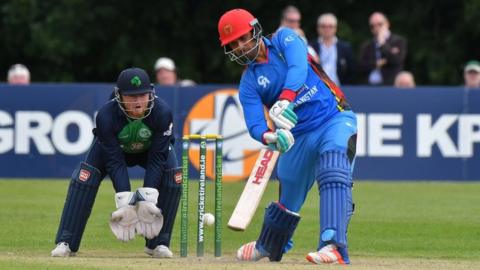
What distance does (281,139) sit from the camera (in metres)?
9.86

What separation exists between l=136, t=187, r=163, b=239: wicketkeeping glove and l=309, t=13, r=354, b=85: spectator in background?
340 inches

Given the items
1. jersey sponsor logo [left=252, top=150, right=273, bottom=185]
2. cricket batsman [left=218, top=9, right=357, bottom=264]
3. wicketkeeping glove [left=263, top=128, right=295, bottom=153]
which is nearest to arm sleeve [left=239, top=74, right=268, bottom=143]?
cricket batsman [left=218, top=9, right=357, bottom=264]

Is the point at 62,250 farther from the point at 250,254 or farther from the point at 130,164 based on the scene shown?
the point at 250,254

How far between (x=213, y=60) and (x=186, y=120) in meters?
8.56

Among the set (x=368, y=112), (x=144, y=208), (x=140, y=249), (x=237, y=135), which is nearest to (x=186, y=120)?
(x=237, y=135)

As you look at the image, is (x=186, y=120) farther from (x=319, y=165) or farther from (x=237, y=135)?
(x=319, y=165)

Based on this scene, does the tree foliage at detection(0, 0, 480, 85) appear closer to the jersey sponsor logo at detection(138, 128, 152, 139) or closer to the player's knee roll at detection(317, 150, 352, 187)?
the jersey sponsor logo at detection(138, 128, 152, 139)

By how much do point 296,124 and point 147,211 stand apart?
4.53 ft

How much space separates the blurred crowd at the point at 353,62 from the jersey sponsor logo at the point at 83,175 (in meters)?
7.75

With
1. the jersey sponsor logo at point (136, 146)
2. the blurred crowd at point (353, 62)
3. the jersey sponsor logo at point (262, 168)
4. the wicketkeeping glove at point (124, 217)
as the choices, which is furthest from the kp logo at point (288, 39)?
the blurred crowd at point (353, 62)

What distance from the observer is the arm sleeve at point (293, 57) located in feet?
32.8

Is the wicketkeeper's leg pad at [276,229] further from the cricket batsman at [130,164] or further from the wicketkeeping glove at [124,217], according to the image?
the wicketkeeping glove at [124,217]

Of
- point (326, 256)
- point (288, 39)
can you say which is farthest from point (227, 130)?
point (326, 256)

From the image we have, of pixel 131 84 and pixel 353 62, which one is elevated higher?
pixel 353 62
